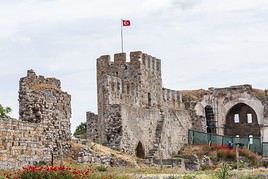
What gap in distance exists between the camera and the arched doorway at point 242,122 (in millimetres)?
73562

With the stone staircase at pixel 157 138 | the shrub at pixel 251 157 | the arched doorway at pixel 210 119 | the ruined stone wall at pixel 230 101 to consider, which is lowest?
the shrub at pixel 251 157

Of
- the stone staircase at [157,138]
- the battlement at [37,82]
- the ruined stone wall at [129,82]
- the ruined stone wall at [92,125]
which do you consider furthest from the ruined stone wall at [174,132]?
the battlement at [37,82]

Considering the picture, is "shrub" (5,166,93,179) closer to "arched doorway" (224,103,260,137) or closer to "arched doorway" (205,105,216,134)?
"arched doorway" (205,105,216,134)

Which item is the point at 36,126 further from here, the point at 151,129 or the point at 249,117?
the point at 249,117

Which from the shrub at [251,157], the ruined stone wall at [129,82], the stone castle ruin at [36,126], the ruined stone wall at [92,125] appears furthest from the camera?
the shrub at [251,157]

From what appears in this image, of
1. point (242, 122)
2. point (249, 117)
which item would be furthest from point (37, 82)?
point (249, 117)

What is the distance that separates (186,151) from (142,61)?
8116 mm

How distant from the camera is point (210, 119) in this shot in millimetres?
69812

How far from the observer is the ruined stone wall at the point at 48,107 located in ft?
109

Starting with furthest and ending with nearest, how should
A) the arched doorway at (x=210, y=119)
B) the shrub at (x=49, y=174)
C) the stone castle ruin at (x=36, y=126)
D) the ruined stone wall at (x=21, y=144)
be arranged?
the arched doorway at (x=210, y=119), the stone castle ruin at (x=36, y=126), the ruined stone wall at (x=21, y=144), the shrub at (x=49, y=174)

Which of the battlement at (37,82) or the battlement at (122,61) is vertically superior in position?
the battlement at (122,61)

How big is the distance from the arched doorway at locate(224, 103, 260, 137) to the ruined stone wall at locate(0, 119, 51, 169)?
4292 cm

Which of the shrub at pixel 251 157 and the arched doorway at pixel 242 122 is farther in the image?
the arched doorway at pixel 242 122

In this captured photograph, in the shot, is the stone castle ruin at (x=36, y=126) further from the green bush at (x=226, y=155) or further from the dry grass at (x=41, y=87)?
the green bush at (x=226, y=155)
